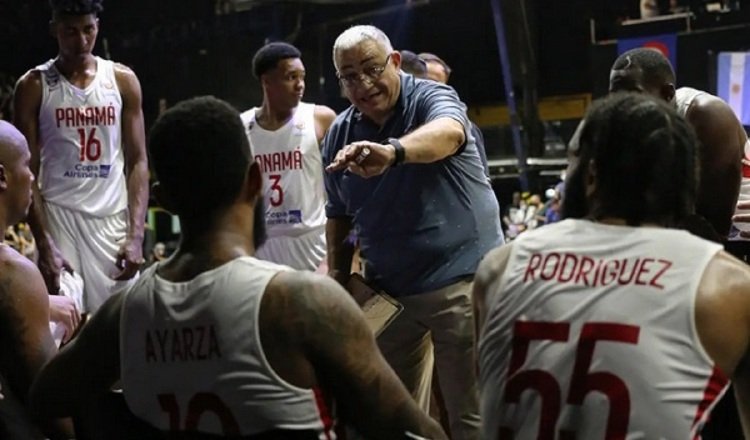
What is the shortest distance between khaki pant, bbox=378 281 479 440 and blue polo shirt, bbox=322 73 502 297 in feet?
0.19

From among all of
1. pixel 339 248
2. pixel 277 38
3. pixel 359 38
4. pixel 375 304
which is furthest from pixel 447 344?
pixel 277 38

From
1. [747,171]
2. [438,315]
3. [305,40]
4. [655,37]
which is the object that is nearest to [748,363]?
[438,315]

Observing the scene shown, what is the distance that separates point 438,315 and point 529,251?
1673 millimetres

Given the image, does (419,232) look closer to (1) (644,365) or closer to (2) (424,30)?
(1) (644,365)

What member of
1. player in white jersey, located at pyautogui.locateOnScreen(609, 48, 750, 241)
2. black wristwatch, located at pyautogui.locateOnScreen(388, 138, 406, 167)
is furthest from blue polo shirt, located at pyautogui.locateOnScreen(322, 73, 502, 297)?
player in white jersey, located at pyautogui.locateOnScreen(609, 48, 750, 241)

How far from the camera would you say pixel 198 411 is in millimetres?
2270

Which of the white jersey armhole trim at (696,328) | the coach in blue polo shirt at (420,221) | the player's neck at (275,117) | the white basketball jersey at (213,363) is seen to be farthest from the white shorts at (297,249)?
the white jersey armhole trim at (696,328)

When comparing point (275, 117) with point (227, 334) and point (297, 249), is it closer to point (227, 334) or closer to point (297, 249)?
point (297, 249)

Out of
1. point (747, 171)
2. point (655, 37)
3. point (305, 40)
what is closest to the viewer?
point (747, 171)

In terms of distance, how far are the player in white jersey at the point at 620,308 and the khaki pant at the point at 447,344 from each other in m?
1.57

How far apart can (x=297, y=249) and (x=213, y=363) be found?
3.42m

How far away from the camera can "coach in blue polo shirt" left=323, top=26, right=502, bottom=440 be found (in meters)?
3.93

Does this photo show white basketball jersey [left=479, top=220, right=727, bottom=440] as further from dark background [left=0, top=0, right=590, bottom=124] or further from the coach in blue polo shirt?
dark background [left=0, top=0, right=590, bottom=124]

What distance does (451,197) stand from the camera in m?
3.94
